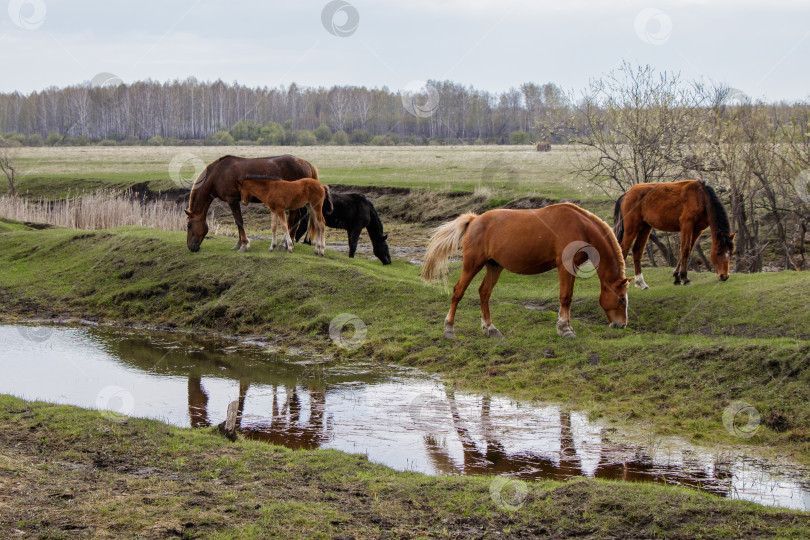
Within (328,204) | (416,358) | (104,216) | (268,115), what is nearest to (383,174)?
Result: (104,216)

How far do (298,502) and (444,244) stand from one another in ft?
22.5

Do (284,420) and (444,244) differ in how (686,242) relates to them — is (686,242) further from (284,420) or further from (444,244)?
(284,420)

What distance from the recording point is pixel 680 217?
528 inches

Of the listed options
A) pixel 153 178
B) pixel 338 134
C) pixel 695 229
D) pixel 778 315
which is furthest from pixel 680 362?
pixel 338 134

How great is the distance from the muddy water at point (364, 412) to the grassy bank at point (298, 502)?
3.04ft

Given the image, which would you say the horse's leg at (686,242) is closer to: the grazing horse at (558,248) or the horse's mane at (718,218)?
the horse's mane at (718,218)

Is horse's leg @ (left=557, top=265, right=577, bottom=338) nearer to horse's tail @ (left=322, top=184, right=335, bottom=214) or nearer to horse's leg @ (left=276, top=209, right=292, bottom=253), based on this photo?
horse's tail @ (left=322, top=184, right=335, bottom=214)

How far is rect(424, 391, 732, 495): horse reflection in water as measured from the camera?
6875 mm

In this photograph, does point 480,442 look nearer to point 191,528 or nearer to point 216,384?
point 191,528

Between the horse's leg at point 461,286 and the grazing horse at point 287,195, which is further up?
the grazing horse at point 287,195

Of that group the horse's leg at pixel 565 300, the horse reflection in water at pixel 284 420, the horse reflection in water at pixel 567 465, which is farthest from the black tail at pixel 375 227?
the horse reflection in water at pixel 567 465

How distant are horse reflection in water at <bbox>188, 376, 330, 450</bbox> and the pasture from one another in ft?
2.97

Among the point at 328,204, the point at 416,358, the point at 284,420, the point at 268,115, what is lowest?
the point at 284,420

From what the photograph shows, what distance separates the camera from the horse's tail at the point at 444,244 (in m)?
11.9
